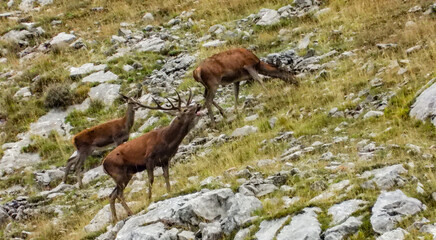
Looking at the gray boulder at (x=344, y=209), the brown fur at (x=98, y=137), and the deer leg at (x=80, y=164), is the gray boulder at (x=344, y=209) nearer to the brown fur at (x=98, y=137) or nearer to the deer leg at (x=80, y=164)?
the deer leg at (x=80, y=164)

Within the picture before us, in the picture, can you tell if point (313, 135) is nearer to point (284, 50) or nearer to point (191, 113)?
point (191, 113)

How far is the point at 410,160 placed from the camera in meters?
8.73

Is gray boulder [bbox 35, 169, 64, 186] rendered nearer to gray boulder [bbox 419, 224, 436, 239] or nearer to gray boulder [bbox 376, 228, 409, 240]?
gray boulder [bbox 376, 228, 409, 240]

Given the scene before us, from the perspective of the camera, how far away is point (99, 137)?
16.3 metres

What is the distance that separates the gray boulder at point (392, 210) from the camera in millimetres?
6789

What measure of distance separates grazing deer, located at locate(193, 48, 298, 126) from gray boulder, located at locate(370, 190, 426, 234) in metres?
8.41

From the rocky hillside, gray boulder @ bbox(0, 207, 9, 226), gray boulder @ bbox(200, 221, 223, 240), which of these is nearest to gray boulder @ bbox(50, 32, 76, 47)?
the rocky hillside

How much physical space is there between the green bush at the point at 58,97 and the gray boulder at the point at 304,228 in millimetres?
13141

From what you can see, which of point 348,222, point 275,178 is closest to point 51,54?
point 275,178

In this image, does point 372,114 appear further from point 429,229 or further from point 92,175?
point 92,175

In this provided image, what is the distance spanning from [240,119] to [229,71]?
139cm

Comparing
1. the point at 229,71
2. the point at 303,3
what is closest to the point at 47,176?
the point at 229,71

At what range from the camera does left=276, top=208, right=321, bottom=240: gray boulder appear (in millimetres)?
7078

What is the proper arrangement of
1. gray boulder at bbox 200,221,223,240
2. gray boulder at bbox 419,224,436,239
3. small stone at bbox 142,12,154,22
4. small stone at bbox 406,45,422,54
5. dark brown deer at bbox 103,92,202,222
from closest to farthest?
gray boulder at bbox 419,224,436,239 < gray boulder at bbox 200,221,223,240 < dark brown deer at bbox 103,92,202,222 < small stone at bbox 406,45,422,54 < small stone at bbox 142,12,154,22
